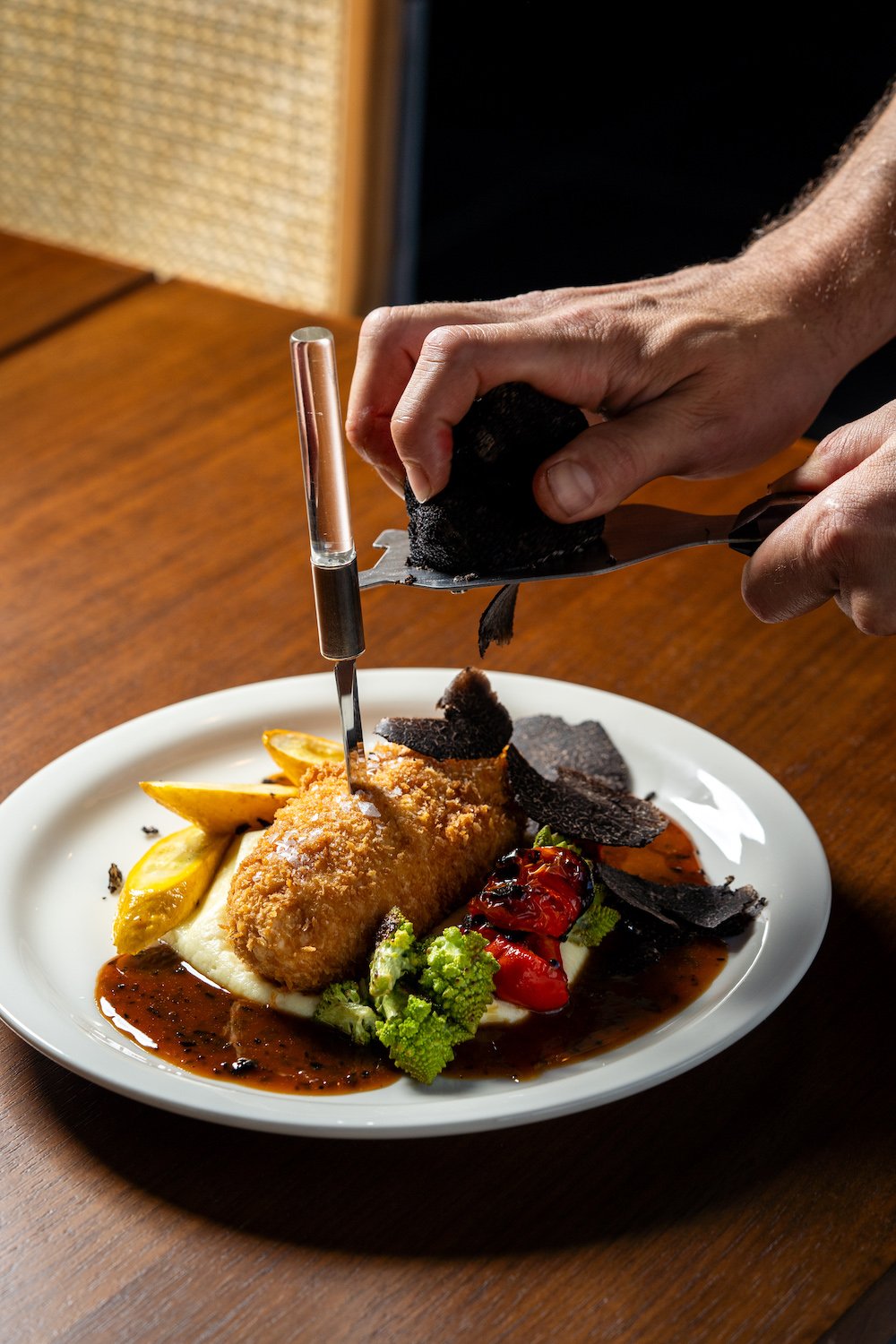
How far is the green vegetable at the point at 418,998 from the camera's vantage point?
1061 mm

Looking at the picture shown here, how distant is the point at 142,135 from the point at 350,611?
335 cm

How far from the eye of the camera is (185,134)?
13.0 feet

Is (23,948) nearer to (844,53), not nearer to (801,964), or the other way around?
(801,964)

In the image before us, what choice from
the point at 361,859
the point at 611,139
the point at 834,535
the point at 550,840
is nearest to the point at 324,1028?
the point at 361,859

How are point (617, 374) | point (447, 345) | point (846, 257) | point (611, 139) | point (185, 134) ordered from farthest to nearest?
point (611, 139)
point (185, 134)
point (846, 257)
point (617, 374)
point (447, 345)

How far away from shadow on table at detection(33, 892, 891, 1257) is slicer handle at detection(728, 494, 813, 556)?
480 mm

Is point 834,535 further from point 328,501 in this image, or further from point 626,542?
point 328,501

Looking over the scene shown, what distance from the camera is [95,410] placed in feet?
7.22

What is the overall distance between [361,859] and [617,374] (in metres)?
0.57

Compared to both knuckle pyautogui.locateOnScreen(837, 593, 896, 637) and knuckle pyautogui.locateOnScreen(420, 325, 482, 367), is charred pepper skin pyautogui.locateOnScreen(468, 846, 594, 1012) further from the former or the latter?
knuckle pyautogui.locateOnScreen(420, 325, 482, 367)

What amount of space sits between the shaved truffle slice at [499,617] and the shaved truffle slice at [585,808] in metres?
0.12

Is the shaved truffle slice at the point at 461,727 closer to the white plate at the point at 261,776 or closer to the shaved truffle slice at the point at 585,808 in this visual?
the shaved truffle slice at the point at 585,808

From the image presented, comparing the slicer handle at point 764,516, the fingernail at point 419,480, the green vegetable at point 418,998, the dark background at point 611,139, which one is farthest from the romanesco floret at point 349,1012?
the dark background at point 611,139

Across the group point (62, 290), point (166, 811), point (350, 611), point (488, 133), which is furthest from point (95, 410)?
point (488, 133)
